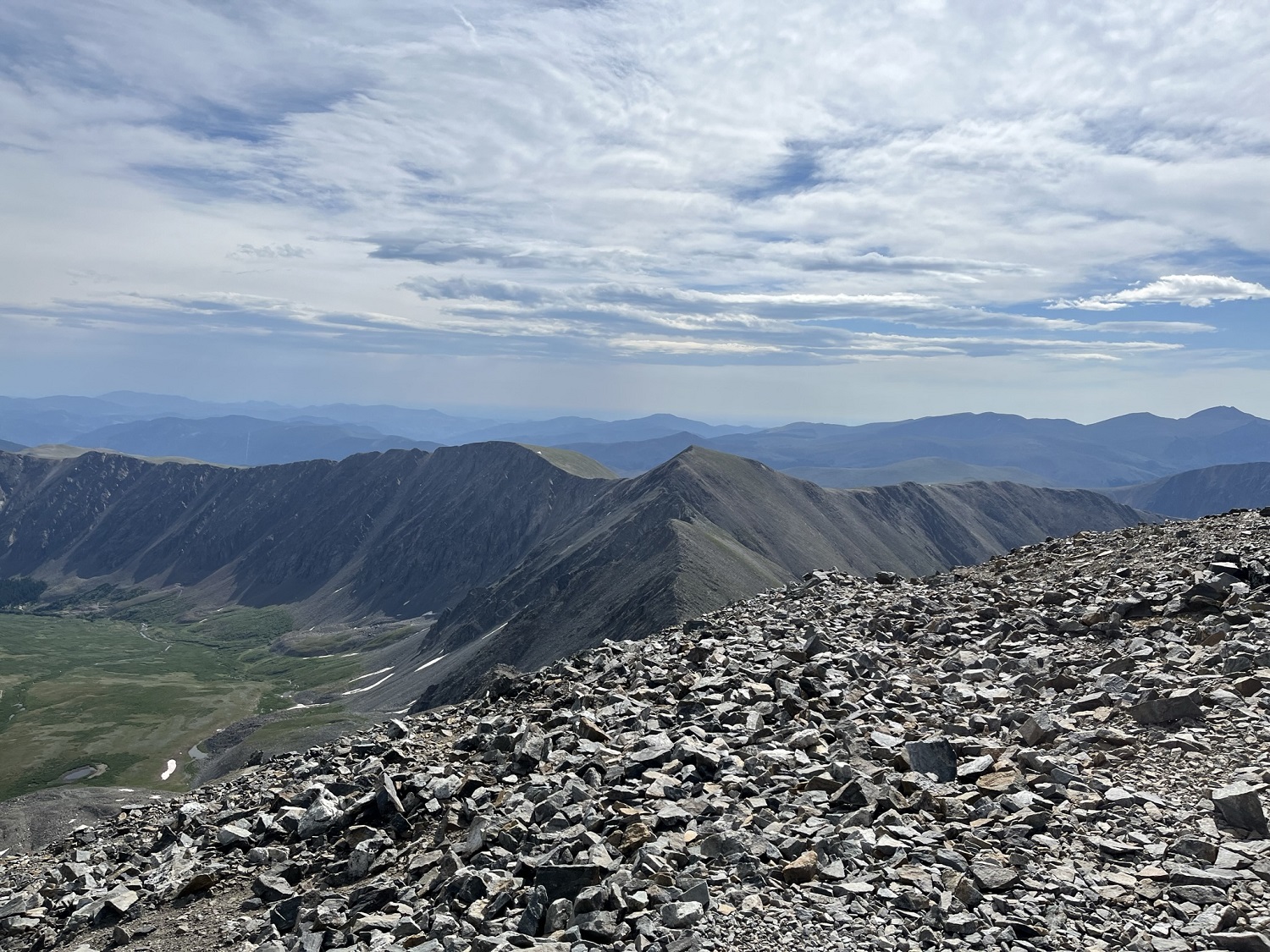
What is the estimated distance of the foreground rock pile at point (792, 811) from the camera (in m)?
10.7

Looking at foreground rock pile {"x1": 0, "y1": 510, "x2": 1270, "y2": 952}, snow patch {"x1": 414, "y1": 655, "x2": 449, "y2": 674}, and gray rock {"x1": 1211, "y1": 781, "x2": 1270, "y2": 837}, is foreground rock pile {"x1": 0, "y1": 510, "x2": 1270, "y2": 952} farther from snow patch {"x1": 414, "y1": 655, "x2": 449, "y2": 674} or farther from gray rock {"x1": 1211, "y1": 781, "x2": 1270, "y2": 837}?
snow patch {"x1": 414, "y1": 655, "x2": 449, "y2": 674}

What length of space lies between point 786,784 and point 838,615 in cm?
1467

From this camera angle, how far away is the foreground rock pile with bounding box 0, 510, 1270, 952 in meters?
10.7

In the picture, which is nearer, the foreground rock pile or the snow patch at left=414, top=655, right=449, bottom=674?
the foreground rock pile

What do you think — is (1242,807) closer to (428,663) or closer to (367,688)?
(428,663)

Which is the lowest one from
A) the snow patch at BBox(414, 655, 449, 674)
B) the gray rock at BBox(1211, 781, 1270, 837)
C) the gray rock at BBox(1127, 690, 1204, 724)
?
the snow patch at BBox(414, 655, 449, 674)

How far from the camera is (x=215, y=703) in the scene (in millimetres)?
186000

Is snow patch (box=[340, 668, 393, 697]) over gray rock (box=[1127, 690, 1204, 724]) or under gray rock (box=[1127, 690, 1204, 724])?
under

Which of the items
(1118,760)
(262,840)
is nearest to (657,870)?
(1118,760)

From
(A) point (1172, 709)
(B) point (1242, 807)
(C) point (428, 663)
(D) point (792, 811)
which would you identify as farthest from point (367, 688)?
(B) point (1242, 807)

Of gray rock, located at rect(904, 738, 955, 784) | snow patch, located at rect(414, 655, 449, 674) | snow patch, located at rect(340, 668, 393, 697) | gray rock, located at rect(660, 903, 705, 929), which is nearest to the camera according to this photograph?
gray rock, located at rect(660, 903, 705, 929)

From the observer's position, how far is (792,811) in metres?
13.9

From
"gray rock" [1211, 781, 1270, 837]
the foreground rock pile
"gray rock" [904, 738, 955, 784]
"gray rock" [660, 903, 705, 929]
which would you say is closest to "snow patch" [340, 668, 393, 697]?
the foreground rock pile

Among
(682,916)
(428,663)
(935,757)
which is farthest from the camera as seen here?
(428,663)
